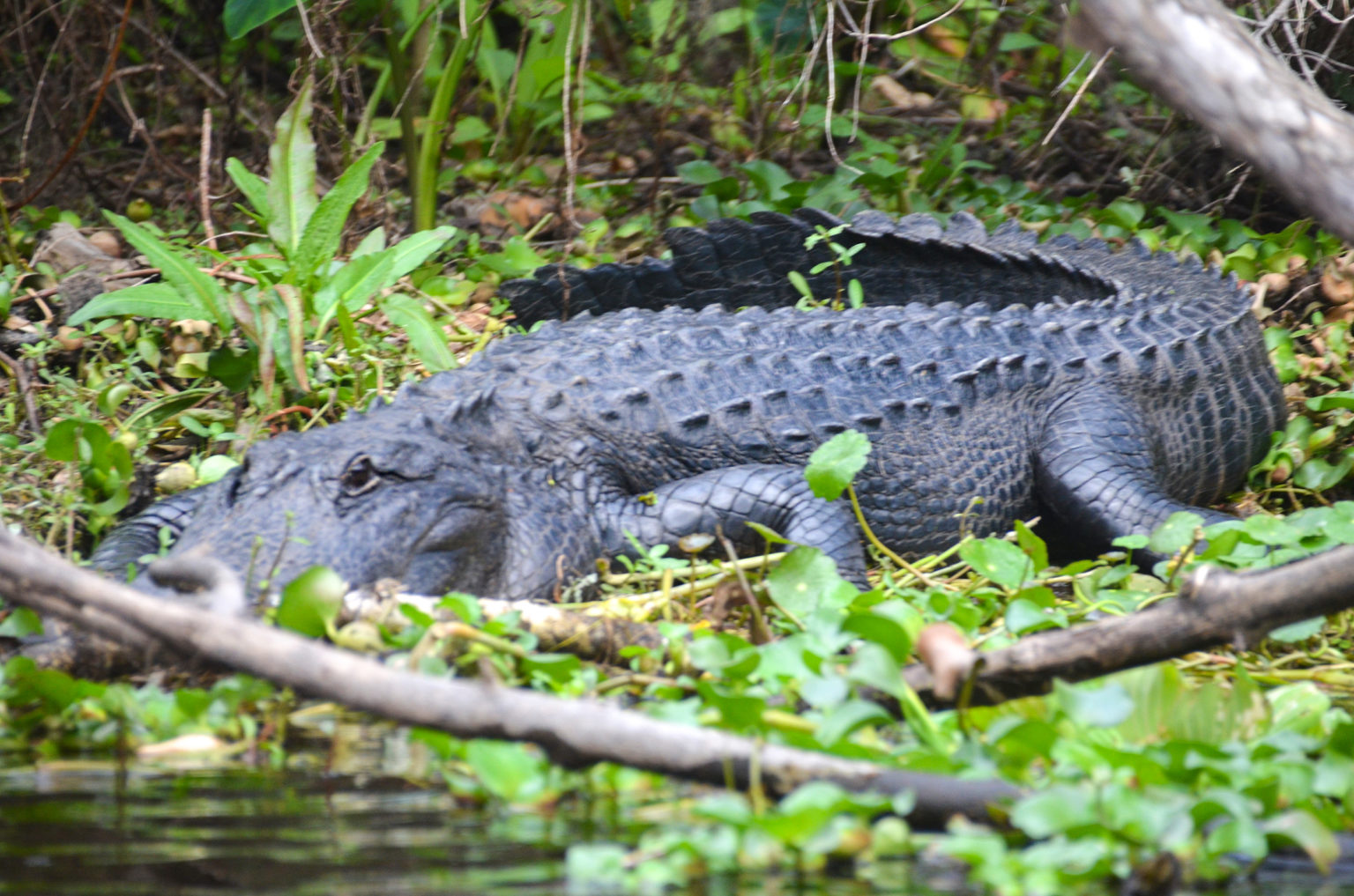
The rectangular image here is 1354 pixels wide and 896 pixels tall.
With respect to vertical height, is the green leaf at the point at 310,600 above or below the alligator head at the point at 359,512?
below

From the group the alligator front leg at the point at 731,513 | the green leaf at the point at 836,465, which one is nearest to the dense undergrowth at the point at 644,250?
the alligator front leg at the point at 731,513

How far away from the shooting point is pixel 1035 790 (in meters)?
1.65

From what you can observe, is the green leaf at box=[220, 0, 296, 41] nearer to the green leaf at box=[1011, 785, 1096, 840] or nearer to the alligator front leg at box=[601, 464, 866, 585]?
the alligator front leg at box=[601, 464, 866, 585]

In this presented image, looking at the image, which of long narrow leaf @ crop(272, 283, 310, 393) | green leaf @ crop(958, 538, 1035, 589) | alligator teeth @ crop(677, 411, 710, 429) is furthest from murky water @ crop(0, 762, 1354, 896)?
long narrow leaf @ crop(272, 283, 310, 393)

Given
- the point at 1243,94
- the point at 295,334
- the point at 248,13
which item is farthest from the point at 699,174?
the point at 1243,94

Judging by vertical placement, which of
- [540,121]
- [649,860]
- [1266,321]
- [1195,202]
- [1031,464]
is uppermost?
[540,121]

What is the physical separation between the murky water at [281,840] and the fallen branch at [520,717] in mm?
129

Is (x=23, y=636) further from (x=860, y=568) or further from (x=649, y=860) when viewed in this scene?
(x=860, y=568)

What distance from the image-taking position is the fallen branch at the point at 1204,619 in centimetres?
176

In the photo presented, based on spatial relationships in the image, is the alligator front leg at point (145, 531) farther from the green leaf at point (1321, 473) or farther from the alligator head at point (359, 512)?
the green leaf at point (1321, 473)

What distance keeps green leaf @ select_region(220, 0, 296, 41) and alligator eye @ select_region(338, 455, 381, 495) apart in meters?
2.31

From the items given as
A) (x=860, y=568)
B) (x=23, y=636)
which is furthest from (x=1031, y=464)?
(x=23, y=636)

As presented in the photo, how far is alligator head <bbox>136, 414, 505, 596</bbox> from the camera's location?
251cm

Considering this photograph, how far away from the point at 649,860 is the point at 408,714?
1.13 feet
